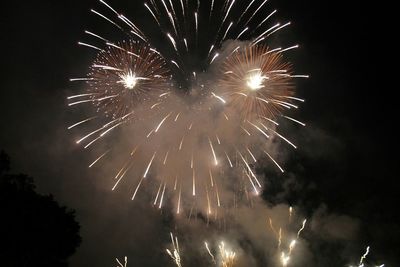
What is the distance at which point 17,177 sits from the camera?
3133cm

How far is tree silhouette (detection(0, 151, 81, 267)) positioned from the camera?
29359 millimetres

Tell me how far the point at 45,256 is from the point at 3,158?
19.1 feet

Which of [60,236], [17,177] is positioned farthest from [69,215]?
[17,177]

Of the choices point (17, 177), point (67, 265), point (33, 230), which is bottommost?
point (67, 265)

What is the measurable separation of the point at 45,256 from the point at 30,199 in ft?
10.4

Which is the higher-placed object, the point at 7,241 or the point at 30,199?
the point at 30,199

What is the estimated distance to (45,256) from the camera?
3073 cm

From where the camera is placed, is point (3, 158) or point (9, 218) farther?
point (3, 158)

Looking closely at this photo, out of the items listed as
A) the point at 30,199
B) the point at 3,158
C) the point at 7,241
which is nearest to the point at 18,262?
the point at 7,241

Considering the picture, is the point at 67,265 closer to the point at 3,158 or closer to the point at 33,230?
the point at 33,230

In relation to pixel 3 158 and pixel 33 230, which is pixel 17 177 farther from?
pixel 33 230

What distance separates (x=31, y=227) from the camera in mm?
30031

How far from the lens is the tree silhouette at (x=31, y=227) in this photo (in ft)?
96.3

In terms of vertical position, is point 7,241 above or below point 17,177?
below
